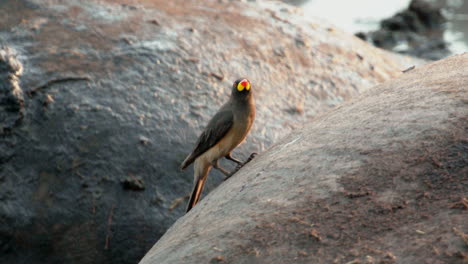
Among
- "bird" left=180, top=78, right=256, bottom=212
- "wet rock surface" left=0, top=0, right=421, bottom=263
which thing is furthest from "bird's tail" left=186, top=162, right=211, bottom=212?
"wet rock surface" left=0, top=0, right=421, bottom=263

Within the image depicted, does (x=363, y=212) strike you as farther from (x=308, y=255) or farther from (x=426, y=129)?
(x=426, y=129)

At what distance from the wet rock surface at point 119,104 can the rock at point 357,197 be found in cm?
158

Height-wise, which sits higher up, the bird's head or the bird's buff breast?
the bird's head

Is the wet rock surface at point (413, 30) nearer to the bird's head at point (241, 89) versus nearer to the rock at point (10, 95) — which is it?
the bird's head at point (241, 89)

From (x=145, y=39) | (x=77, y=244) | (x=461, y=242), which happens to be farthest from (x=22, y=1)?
(x=461, y=242)

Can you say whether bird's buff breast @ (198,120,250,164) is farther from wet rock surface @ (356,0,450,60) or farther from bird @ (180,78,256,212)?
wet rock surface @ (356,0,450,60)

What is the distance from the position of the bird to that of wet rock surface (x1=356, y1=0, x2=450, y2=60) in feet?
24.4

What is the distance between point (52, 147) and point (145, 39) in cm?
121

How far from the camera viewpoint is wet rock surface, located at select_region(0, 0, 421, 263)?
5.49m

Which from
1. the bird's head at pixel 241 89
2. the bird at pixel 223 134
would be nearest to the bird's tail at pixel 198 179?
the bird at pixel 223 134

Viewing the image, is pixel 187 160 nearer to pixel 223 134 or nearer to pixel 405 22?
pixel 223 134

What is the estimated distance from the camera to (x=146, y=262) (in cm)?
358

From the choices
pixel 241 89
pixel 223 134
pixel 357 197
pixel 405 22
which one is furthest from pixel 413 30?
pixel 357 197

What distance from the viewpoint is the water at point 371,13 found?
1345 cm
